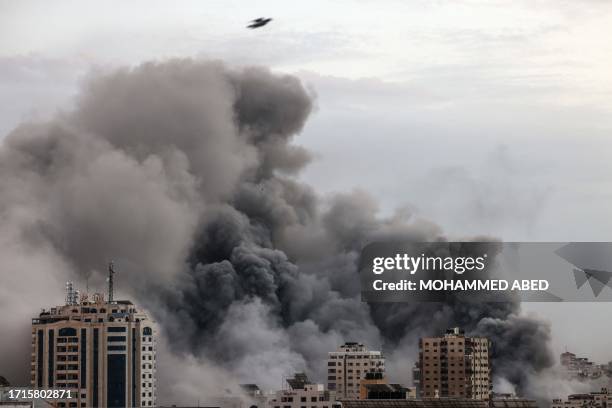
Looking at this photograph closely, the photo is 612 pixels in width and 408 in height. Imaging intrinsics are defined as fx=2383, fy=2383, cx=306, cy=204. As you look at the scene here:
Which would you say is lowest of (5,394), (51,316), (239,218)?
(5,394)

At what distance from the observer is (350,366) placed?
12631cm

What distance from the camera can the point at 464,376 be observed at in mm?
129875

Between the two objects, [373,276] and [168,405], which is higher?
[373,276]

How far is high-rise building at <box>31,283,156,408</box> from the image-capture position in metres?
113

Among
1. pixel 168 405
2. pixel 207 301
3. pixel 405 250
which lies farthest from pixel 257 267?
pixel 168 405

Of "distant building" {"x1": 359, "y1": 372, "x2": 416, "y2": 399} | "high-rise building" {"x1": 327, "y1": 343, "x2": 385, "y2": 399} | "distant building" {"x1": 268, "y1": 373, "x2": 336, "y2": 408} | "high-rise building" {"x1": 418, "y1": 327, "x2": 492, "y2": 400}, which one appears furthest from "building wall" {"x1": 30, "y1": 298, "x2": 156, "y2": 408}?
"high-rise building" {"x1": 418, "y1": 327, "x2": 492, "y2": 400}

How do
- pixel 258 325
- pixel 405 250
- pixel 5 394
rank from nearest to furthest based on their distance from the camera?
pixel 5 394 < pixel 405 250 < pixel 258 325

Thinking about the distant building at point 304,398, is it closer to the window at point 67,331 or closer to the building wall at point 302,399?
the building wall at point 302,399

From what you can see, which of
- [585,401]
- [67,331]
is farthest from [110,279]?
[585,401]

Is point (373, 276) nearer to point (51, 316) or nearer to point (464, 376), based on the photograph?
point (464, 376)

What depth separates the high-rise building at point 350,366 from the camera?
408ft

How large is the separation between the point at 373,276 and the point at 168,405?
18606 mm

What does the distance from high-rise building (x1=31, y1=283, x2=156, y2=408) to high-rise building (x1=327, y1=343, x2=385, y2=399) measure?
13.0m

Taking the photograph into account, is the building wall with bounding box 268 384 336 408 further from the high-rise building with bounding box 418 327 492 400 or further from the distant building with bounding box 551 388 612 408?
the distant building with bounding box 551 388 612 408
